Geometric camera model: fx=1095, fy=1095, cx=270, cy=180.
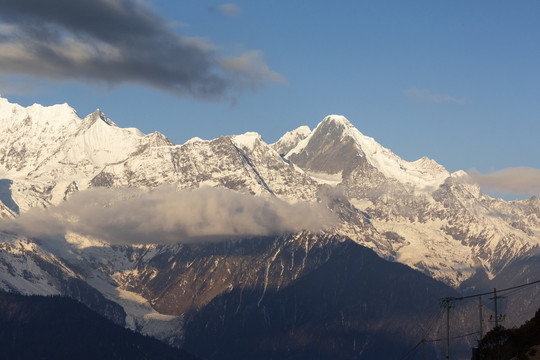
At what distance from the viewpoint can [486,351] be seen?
17875cm

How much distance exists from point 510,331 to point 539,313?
568 centimetres

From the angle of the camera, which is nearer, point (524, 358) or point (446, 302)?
point (524, 358)

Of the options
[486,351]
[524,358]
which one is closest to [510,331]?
[486,351]

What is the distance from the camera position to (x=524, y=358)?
156 m

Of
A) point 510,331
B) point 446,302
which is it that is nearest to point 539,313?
point 510,331

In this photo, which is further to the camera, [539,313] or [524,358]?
[539,313]

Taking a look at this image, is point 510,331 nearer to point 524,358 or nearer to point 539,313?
point 539,313

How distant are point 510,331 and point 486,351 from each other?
509 cm

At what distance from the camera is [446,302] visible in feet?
561

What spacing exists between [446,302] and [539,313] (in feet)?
60.2

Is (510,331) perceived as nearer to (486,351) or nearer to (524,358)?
(486,351)

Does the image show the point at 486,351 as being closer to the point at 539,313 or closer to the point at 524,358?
the point at 539,313

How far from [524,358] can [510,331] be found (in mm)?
21816

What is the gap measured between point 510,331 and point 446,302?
48.1ft
